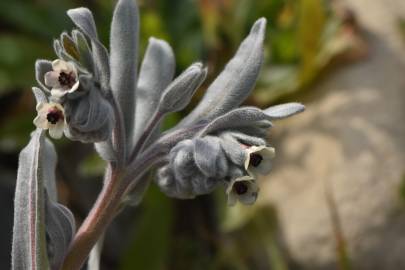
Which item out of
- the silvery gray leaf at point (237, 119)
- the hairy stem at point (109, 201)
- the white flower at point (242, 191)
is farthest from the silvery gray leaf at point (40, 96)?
the white flower at point (242, 191)

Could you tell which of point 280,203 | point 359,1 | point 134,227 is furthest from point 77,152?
point 359,1

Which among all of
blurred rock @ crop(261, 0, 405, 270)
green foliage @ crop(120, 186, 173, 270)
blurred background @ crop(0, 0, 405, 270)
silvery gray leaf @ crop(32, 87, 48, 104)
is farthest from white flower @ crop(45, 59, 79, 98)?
blurred rock @ crop(261, 0, 405, 270)

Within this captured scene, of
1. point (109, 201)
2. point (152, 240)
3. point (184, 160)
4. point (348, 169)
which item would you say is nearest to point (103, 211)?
point (109, 201)

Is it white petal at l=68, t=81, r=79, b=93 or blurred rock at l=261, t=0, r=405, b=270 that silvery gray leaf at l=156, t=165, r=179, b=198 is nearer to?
white petal at l=68, t=81, r=79, b=93

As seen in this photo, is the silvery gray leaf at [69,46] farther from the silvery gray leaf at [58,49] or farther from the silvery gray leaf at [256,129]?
the silvery gray leaf at [256,129]

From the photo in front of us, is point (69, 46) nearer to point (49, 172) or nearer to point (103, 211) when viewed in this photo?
point (103, 211)
